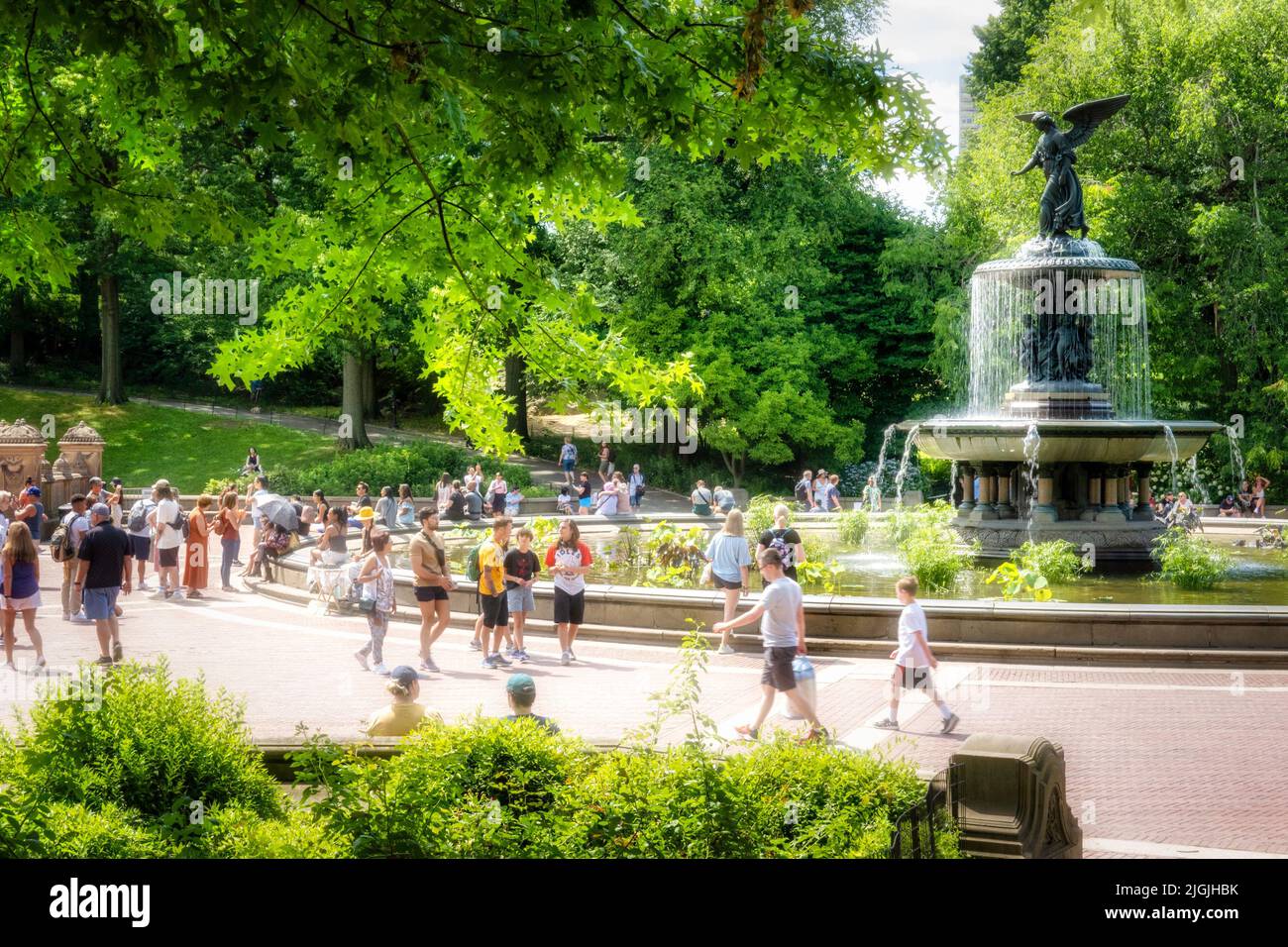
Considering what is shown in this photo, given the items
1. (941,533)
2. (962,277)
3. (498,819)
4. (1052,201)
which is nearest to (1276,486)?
(962,277)

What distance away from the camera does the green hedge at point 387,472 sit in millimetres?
38625

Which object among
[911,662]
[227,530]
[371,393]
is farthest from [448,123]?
[371,393]

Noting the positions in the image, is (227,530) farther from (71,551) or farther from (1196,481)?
(1196,481)

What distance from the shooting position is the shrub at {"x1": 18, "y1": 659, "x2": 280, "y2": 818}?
258 inches

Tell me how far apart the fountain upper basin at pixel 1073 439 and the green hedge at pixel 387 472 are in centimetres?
2124

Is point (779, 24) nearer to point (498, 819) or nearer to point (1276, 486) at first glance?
point (498, 819)

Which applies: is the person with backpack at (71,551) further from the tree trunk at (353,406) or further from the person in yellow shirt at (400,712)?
the tree trunk at (353,406)

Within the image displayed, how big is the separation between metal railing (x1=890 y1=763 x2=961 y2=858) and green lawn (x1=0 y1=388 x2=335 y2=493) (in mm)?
39578

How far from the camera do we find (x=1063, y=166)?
22.8 meters

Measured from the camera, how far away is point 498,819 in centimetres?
581

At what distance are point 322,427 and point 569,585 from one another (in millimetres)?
41897

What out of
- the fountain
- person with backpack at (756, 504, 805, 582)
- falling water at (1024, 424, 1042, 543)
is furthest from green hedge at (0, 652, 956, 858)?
the fountain

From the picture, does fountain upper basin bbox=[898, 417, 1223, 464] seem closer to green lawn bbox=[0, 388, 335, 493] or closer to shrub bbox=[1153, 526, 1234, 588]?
shrub bbox=[1153, 526, 1234, 588]
